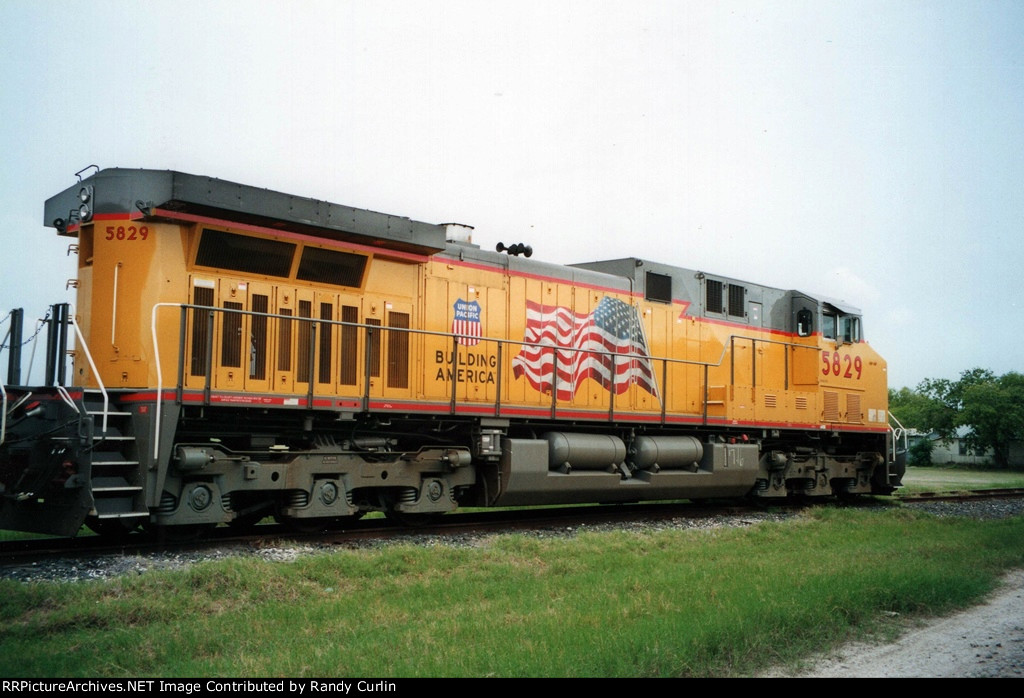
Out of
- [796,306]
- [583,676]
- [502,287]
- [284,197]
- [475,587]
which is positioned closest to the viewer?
[583,676]

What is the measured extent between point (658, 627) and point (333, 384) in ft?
18.4

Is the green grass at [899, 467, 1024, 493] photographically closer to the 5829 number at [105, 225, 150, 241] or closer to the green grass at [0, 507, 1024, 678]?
the green grass at [0, 507, 1024, 678]

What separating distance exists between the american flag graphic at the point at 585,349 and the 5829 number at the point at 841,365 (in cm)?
461

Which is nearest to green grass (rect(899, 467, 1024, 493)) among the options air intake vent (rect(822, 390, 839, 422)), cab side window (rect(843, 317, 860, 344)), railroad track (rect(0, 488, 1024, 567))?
cab side window (rect(843, 317, 860, 344))

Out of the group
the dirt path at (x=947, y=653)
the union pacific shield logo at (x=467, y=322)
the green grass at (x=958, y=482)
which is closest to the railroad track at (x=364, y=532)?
the union pacific shield logo at (x=467, y=322)

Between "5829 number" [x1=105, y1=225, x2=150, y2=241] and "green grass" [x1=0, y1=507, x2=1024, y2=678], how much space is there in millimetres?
3823

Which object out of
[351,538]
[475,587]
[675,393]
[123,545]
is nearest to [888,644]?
[475,587]

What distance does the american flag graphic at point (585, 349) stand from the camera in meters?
12.8

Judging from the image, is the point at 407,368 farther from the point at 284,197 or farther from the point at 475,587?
the point at 475,587

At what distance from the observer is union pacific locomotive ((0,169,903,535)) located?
340 inches

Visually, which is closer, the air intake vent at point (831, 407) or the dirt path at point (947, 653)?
the dirt path at point (947, 653)

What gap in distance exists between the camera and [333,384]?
10.2 meters

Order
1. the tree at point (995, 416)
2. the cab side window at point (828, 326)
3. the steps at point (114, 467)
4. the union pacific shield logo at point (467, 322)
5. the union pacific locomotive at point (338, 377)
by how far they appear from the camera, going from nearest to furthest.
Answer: the steps at point (114, 467), the union pacific locomotive at point (338, 377), the union pacific shield logo at point (467, 322), the cab side window at point (828, 326), the tree at point (995, 416)

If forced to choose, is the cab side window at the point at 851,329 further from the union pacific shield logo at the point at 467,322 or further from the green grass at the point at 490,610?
the union pacific shield logo at the point at 467,322
